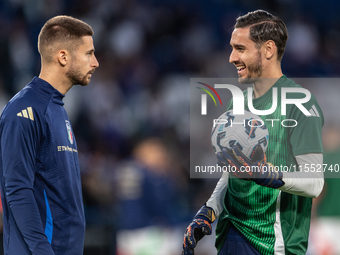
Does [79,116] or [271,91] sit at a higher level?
[271,91]

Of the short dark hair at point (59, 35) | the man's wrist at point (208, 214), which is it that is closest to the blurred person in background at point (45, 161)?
the short dark hair at point (59, 35)

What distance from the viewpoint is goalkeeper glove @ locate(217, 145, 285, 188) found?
7.14 ft

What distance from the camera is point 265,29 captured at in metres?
2.59

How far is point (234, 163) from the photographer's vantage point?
2242 mm

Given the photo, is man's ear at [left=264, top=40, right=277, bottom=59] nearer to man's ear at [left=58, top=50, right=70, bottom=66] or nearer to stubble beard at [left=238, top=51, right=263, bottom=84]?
stubble beard at [left=238, top=51, right=263, bottom=84]

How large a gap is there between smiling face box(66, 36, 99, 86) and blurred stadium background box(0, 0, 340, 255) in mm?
2431

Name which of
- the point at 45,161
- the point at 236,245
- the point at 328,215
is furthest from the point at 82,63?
the point at 328,215

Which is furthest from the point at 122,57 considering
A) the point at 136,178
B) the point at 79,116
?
the point at 136,178

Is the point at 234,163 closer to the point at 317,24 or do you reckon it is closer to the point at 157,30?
the point at 157,30

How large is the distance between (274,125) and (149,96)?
421 centimetres

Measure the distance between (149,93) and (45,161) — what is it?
4.45 meters

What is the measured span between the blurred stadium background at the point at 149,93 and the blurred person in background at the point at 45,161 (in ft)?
8.30

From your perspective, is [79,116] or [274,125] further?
[79,116]

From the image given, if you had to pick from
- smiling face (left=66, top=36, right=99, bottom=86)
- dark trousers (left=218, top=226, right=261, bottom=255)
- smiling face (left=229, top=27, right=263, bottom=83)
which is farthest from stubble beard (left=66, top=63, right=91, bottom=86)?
dark trousers (left=218, top=226, right=261, bottom=255)
